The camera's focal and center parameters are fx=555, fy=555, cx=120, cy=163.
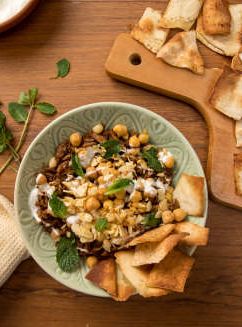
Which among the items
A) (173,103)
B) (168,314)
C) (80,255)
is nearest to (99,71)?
(173,103)

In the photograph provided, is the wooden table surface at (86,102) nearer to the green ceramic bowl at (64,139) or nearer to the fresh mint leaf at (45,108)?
the fresh mint leaf at (45,108)

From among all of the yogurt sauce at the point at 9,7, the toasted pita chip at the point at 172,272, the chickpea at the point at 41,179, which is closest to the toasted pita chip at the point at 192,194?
the toasted pita chip at the point at 172,272

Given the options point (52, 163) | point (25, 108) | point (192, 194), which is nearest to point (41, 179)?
point (52, 163)

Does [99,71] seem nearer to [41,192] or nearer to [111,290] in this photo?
[41,192]

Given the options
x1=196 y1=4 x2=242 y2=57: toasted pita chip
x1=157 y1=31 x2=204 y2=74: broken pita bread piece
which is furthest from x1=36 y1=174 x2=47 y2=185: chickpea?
x1=196 y1=4 x2=242 y2=57: toasted pita chip

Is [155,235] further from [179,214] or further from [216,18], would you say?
[216,18]
